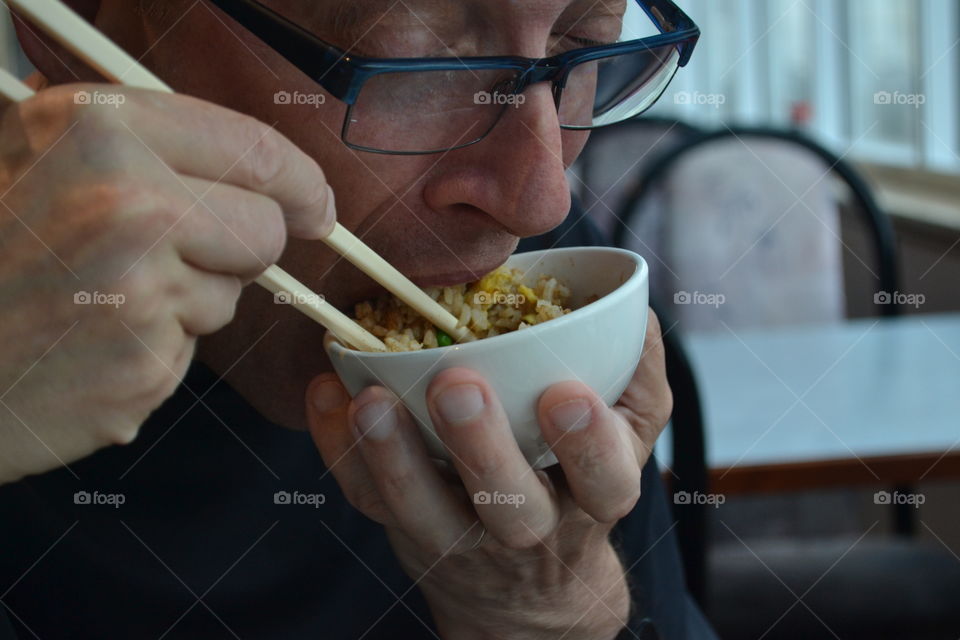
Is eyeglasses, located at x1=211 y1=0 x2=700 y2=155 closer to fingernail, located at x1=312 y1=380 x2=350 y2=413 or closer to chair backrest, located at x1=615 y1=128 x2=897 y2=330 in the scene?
fingernail, located at x1=312 y1=380 x2=350 y2=413

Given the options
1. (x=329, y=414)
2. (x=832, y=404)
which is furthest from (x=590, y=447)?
(x=832, y=404)

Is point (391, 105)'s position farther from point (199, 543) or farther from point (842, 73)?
point (842, 73)

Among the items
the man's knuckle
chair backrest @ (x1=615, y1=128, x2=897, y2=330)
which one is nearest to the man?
the man's knuckle

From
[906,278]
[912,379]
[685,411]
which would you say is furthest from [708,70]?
[685,411]

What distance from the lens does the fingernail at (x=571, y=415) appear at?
48 cm

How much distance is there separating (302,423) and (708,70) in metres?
2.93

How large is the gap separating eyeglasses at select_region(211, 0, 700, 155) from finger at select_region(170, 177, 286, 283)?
15 cm

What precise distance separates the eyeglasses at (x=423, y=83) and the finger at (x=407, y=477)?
145 mm

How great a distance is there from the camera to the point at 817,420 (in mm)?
1108

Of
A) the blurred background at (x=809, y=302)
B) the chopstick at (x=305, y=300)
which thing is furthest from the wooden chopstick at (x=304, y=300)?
the blurred background at (x=809, y=302)

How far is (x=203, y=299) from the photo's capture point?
1.21ft

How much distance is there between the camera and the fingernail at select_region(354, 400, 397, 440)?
0.48 m

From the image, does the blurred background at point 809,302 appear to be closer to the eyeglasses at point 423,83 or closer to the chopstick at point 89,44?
the eyeglasses at point 423,83

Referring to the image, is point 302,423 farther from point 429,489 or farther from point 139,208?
point 139,208
